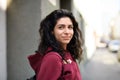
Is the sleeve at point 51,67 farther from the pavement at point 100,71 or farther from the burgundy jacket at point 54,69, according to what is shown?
the pavement at point 100,71

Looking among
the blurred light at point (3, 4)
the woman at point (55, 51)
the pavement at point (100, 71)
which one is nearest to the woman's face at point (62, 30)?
the woman at point (55, 51)

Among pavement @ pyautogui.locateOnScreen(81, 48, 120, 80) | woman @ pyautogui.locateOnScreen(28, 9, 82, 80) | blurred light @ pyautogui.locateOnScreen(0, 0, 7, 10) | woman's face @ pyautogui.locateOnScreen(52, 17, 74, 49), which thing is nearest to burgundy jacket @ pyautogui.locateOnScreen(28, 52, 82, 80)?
woman @ pyautogui.locateOnScreen(28, 9, 82, 80)

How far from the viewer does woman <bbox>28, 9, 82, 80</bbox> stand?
2.09 metres

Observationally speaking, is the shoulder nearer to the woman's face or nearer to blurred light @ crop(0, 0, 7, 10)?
the woman's face

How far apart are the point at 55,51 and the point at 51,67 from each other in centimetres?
16

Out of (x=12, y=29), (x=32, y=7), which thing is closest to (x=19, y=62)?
(x=12, y=29)

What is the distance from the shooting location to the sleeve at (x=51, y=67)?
2076 mm

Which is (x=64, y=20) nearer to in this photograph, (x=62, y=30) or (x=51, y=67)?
(x=62, y=30)

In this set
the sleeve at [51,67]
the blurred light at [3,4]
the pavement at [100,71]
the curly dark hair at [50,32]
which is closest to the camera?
the sleeve at [51,67]

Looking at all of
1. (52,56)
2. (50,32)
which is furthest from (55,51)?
(50,32)

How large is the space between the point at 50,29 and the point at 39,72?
38 centimetres

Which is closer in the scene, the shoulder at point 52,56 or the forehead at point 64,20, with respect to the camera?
the shoulder at point 52,56

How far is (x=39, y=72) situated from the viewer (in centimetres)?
215

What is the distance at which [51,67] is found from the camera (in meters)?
2.07
